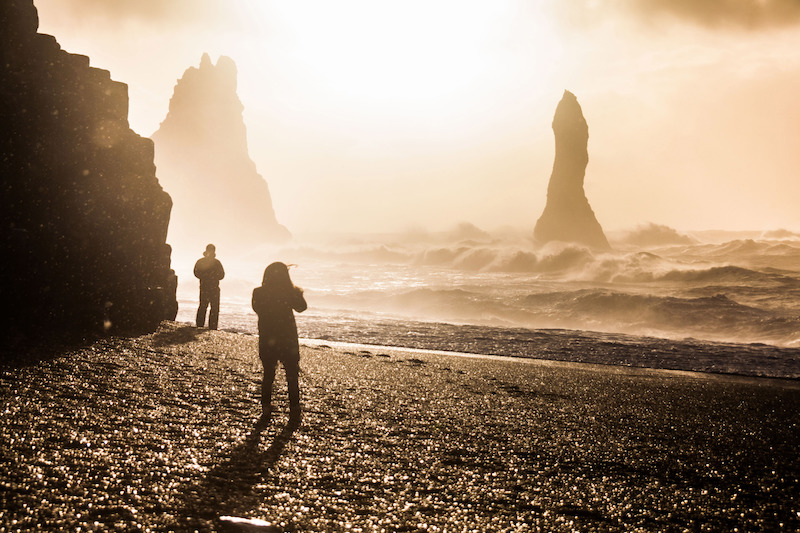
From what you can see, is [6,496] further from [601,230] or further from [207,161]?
[207,161]

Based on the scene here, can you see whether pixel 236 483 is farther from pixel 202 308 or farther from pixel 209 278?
pixel 202 308

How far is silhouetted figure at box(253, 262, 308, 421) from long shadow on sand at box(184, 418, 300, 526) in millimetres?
1019

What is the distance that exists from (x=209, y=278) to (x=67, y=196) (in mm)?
4203

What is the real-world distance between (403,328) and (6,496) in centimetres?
2379

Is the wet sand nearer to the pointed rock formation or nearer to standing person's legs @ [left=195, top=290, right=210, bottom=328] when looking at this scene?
standing person's legs @ [left=195, top=290, right=210, bottom=328]

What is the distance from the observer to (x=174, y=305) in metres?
17.0

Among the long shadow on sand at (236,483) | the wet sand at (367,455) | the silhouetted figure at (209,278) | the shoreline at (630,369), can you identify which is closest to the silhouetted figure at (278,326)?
the wet sand at (367,455)

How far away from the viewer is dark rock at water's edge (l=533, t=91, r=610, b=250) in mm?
121375

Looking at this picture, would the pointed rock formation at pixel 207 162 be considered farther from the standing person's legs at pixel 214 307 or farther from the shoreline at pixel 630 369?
the shoreline at pixel 630 369

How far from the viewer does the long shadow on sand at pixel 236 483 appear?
14.0 ft

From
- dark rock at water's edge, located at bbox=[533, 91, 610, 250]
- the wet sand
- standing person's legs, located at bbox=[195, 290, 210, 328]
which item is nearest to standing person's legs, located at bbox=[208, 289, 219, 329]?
standing person's legs, located at bbox=[195, 290, 210, 328]

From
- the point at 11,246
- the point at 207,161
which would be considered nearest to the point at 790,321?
the point at 11,246

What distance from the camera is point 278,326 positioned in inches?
285

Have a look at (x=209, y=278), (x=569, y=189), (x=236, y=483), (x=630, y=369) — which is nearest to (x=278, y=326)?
(x=236, y=483)
